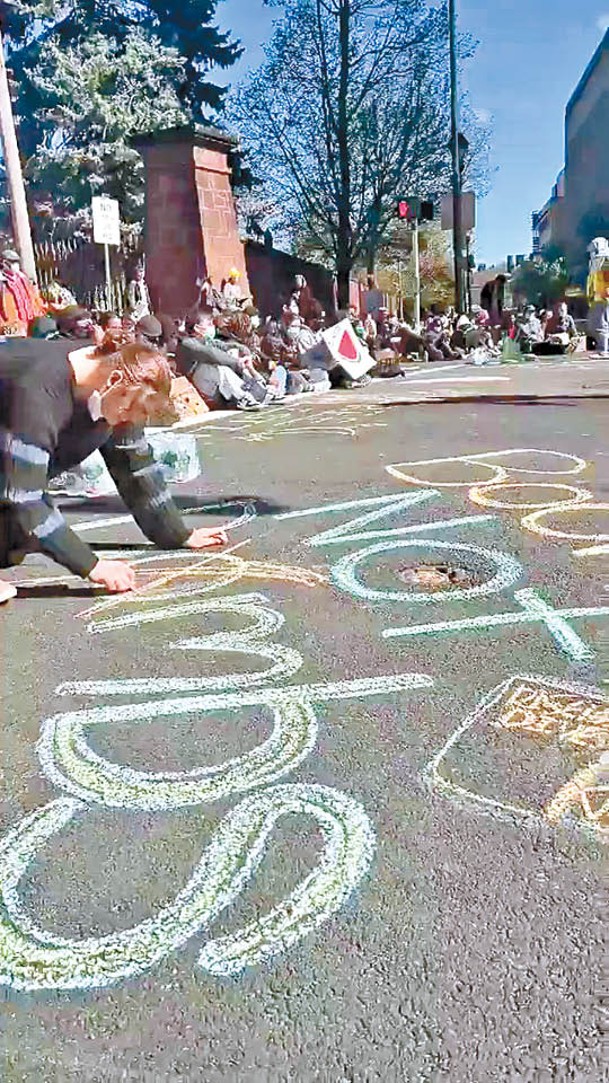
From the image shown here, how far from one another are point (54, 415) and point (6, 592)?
3.00ft

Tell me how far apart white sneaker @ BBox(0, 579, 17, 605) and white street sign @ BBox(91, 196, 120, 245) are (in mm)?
7431

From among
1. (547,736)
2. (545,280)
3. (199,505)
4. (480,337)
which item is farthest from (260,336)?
(545,280)

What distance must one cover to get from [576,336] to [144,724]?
78.7 feet

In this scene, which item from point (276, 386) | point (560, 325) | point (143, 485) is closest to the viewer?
point (143, 485)

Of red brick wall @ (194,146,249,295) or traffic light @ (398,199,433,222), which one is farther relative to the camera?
traffic light @ (398,199,433,222)

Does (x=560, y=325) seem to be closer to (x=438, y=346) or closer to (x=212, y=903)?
(x=438, y=346)

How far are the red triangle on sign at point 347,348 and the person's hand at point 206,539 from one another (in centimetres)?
1069

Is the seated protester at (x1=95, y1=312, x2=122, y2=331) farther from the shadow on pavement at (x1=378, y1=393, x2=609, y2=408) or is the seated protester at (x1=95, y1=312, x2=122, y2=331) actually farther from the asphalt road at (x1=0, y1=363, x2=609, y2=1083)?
the asphalt road at (x1=0, y1=363, x2=609, y2=1083)

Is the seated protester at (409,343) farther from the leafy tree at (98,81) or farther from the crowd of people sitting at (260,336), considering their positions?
the leafy tree at (98,81)

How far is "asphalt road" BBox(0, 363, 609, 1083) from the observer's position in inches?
67.1

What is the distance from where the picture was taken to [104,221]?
35.2ft

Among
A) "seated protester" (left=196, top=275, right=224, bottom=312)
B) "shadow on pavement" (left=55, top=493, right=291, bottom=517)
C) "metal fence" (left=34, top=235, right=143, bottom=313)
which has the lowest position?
"shadow on pavement" (left=55, top=493, right=291, bottom=517)

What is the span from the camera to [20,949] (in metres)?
1.92

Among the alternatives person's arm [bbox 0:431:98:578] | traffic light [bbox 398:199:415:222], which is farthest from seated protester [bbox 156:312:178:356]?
traffic light [bbox 398:199:415:222]
